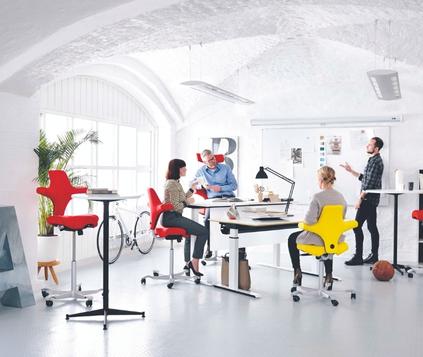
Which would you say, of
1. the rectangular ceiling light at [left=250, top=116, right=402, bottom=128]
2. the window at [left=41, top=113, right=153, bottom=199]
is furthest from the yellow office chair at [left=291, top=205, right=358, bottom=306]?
the rectangular ceiling light at [left=250, top=116, right=402, bottom=128]

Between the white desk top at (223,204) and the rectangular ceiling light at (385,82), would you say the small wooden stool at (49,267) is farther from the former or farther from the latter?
the rectangular ceiling light at (385,82)

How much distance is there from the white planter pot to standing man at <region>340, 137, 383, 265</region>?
4101 millimetres

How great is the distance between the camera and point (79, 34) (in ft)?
16.5

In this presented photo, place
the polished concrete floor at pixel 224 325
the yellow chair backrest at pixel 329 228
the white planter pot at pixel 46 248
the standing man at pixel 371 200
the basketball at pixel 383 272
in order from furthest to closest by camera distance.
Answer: the standing man at pixel 371 200, the basketball at pixel 383 272, the white planter pot at pixel 46 248, the yellow chair backrest at pixel 329 228, the polished concrete floor at pixel 224 325

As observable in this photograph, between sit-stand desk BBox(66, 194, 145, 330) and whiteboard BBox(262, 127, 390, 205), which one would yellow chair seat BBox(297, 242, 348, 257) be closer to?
sit-stand desk BBox(66, 194, 145, 330)

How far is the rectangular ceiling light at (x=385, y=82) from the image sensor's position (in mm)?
5867

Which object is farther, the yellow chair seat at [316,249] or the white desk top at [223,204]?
the white desk top at [223,204]

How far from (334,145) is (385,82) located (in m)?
2.70

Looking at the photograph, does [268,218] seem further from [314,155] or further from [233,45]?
[314,155]

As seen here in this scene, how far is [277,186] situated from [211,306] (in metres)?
4.44

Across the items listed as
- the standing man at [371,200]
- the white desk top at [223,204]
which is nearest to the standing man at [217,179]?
the white desk top at [223,204]

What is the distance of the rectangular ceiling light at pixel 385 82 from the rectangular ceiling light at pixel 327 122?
1347 millimetres

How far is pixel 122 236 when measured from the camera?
8.06m

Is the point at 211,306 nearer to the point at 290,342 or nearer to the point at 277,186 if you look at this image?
the point at 290,342
